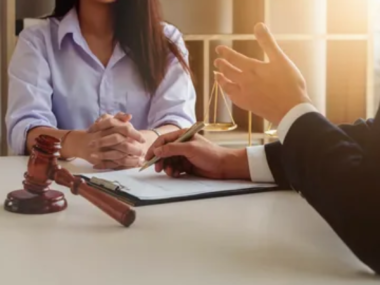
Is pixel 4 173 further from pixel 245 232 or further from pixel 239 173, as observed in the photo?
pixel 245 232

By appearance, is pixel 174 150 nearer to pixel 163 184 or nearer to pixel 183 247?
pixel 163 184

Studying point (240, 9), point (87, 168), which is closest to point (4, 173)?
point (87, 168)

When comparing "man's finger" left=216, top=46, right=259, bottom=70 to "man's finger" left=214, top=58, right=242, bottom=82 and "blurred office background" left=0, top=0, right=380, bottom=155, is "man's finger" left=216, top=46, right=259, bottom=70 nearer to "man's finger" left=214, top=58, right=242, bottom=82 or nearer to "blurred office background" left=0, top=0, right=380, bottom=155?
"man's finger" left=214, top=58, right=242, bottom=82

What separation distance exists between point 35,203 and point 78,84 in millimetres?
891

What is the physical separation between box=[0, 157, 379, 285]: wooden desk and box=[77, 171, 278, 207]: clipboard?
2cm

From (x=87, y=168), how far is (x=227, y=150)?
310 millimetres

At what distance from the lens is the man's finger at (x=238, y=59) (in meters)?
0.94

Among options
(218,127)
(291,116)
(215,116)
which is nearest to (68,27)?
(218,127)

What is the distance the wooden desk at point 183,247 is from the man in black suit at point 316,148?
0.17 ft

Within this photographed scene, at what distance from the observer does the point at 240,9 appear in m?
2.68

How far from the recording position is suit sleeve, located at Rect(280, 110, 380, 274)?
69cm

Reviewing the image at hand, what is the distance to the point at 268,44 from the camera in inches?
36.4

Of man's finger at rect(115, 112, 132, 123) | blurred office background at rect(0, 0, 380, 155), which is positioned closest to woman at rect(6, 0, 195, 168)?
man's finger at rect(115, 112, 132, 123)

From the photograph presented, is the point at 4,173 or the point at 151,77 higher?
the point at 151,77
